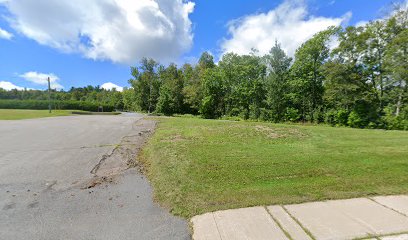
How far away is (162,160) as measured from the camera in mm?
5996

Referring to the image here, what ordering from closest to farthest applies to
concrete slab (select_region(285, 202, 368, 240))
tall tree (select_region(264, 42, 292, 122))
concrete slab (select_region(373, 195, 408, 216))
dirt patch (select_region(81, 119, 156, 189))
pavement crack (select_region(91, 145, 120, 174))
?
concrete slab (select_region(285, 202, 368, 240)) → concrete slab (select_region(373, 195, 408, 216)) → dirt patch (select_region(81, 119, 156, 189)) → pavement crack (select_region(91, 145, 120, 174)) → tall tree (select_region(264, 42, 292, 122))

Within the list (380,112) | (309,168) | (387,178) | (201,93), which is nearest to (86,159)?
(309,168)

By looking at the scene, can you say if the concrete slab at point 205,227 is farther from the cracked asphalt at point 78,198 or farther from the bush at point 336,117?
the bush at point 336,117

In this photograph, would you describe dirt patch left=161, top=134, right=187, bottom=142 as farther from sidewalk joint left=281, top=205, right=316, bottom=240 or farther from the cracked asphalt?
sidewalk joint left=281, top=205, right=316, bottom=240

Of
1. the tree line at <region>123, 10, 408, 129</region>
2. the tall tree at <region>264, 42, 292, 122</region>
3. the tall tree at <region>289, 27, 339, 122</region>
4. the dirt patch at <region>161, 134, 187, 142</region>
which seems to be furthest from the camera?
the tall tree at <region>264, 42, 292, 122</region>

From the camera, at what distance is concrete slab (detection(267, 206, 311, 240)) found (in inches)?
108

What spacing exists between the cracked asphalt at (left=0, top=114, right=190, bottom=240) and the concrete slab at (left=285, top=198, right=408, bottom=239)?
1798 millimetres

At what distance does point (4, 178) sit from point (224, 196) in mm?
5194

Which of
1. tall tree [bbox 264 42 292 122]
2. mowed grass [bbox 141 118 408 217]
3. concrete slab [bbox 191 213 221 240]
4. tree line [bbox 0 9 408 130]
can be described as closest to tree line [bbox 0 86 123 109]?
tree line [bbox 0 9 408 130]

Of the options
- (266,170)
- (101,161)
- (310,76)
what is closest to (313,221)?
(266,170)

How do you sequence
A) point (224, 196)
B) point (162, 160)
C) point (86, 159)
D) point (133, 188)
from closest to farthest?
point (224, 196)
point (133, 188)
point (162, 160)
point (86, 159)

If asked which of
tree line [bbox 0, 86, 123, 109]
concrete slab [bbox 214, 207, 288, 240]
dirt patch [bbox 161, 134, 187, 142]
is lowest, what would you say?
concrete slab [bbox 214, 207, 288, 240]

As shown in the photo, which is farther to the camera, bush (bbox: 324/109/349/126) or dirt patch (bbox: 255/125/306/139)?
bush (bbox: 324/109/349/126)

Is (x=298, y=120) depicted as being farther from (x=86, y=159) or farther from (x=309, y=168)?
(x=86, y=159)
